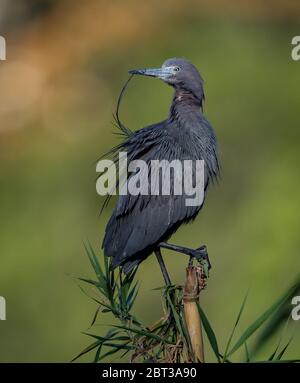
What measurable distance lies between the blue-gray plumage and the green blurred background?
1.46 meters

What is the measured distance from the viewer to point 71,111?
606cm

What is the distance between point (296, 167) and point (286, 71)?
0.77 metres

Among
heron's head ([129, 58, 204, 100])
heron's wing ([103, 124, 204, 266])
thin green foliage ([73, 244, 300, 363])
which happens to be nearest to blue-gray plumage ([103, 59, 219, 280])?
heron's wing ([103, 124, 204, 266])

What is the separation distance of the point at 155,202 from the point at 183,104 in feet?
1.58

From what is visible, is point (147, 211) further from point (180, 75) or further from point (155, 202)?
point (180, 75)

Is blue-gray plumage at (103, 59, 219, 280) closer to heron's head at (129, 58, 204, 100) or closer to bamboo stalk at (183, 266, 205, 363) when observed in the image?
heron's head at (129, 58, 204, 100)

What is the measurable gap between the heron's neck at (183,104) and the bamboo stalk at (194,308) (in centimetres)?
124

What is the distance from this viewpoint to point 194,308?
86.7 inches

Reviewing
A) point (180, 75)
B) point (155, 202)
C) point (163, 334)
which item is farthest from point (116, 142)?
point (163, 334)

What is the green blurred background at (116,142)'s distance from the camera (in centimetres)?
500

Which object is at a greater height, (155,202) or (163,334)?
(155,202)

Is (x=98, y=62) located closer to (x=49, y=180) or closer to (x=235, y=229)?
(x=49, y=180)
